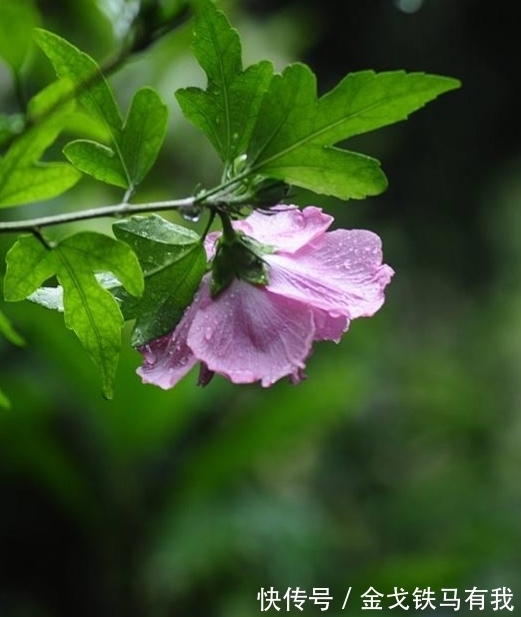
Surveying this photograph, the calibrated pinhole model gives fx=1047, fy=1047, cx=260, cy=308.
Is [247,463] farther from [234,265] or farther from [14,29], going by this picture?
[14,29]

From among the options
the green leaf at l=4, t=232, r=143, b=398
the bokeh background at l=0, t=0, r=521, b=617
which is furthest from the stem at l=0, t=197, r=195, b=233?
the bokeh background at l=0, t=0, r=521, b=617

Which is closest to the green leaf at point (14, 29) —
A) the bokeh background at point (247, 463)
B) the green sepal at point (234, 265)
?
the green sepal at point (234, 265)

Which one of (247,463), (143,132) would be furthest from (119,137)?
(247,463)

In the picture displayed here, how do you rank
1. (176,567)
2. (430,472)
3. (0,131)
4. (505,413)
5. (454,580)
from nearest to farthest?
(0,131) → (176,567) → (454,580) → (430,472) → (505,413)

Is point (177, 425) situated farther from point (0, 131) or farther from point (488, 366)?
point (0, 131)

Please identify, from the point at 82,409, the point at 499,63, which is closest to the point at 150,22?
the point at 82,409

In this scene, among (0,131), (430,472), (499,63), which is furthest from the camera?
(499,63)

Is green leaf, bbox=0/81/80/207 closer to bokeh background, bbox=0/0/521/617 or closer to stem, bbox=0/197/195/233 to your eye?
stem, bbox=0/197/195/233
